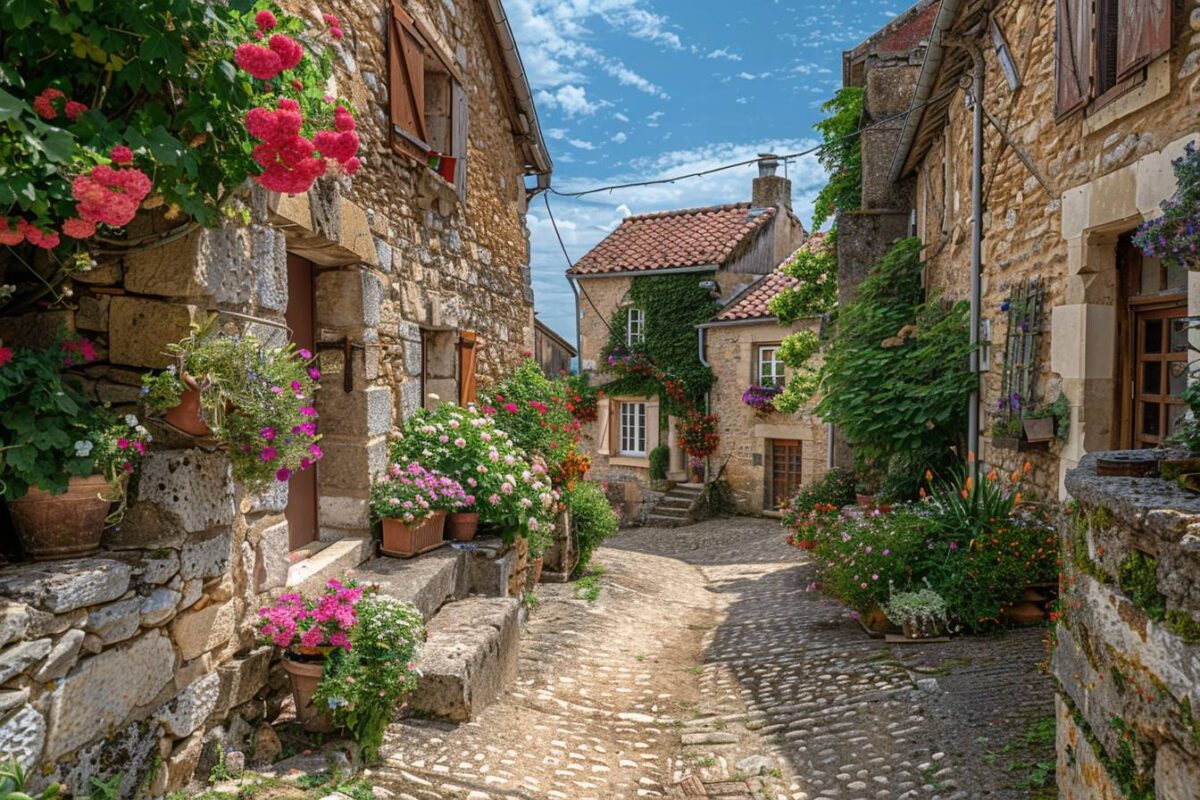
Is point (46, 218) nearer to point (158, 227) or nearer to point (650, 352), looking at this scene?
point (158, 227)

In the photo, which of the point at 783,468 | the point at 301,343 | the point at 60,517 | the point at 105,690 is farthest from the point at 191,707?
the point at 783,468

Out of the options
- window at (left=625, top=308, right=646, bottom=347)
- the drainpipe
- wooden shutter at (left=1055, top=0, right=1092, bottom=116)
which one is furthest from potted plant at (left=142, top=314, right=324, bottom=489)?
window at (left=625, top=308, right=646, bottom=347)

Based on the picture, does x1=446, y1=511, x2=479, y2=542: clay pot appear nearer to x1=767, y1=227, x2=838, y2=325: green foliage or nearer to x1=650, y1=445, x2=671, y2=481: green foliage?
x1=767, y1=227, x2=838, y2=325: green foliage

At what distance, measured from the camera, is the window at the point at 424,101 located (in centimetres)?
525

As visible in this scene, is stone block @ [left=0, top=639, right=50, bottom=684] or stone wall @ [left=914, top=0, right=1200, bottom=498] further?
stone wall @ [left=914, top=0, right=1200, bottom=498]

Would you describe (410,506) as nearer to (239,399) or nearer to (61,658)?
(239,399)

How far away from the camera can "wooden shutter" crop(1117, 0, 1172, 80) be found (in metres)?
3.82

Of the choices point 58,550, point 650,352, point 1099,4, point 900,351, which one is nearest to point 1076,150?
point 1099,4

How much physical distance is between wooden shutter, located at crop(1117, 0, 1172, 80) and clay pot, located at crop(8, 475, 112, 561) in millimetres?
4960

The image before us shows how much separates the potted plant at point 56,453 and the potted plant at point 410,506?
247cm

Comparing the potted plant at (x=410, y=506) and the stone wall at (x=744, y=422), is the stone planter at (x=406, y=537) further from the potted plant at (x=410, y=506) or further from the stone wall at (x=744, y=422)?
the stone wall at (x=744, y=422)

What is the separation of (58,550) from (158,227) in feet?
3.67

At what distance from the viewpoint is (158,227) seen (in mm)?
2715

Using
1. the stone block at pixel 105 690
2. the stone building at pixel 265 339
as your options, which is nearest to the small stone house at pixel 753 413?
the stone building at pixel 265 339
